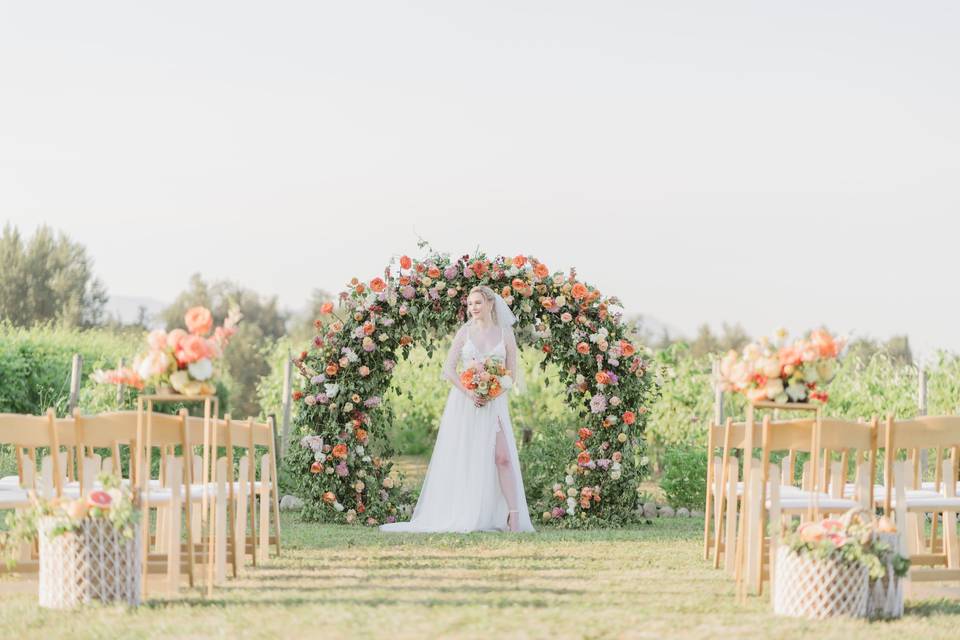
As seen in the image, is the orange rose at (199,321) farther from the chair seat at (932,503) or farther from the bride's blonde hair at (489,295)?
the bride's blonde hair at (489,295)

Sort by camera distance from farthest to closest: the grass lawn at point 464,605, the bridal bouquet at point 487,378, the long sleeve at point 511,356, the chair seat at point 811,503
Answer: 1. the long sleeve at point 511,356
2. the bridal bouquet at point 487,378
3. the chair seat at point 811,503
4. the grass lawn at point 464,605

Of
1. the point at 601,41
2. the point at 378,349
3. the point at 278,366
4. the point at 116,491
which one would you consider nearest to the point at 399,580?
the point at 116,491

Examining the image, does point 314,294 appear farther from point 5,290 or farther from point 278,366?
point 278,366

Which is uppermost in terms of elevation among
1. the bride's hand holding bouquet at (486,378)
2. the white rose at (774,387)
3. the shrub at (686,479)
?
the white rose at (774,387)

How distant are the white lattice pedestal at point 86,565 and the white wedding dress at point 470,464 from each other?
4.90 meters

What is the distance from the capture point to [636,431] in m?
12.0

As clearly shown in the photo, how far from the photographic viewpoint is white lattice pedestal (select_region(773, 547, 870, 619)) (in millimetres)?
6094

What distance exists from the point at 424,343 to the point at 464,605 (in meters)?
5.78

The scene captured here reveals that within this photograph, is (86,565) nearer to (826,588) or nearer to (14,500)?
(14,500)

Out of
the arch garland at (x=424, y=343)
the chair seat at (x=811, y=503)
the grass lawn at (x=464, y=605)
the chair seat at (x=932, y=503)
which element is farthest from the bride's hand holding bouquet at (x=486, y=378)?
the chair seat at (x=932, y=503)

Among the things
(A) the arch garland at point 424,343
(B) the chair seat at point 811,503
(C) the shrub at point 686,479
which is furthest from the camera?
(C) the shrub at point 686,479

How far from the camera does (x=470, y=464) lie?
11172mm

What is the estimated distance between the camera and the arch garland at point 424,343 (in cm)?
1173

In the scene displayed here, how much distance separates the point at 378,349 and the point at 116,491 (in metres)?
5.61
